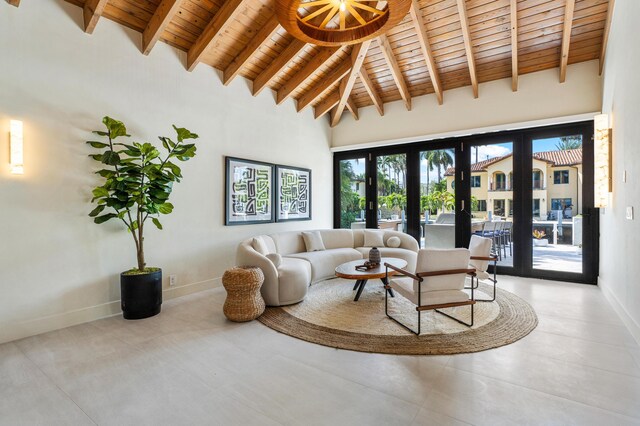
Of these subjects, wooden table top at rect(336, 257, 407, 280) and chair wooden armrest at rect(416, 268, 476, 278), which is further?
wooden table top at rect(336, 257, 407, 280)

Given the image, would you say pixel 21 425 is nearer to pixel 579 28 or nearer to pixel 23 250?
pixel 23 250

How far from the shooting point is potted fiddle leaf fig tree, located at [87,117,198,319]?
135 inches

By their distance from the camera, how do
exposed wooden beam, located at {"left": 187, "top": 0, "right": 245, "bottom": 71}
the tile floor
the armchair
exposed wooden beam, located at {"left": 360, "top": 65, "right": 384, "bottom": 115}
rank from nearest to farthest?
1. the tile floor
2. the armchair
3. exposed wooden beam, located at {"left": 187, "top": 0, "right": 245, "bottom": 71}
4. exposed wooden beam, located at {"left": 360, "top": 65, "right": 384, "bottom": 115}

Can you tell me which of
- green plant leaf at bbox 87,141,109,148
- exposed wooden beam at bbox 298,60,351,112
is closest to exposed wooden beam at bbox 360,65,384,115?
exposed wooden beam at bbox 298,60,351,112

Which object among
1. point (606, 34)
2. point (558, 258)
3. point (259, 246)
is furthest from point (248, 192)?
point (606, 34)

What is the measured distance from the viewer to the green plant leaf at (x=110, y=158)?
340 centimetres

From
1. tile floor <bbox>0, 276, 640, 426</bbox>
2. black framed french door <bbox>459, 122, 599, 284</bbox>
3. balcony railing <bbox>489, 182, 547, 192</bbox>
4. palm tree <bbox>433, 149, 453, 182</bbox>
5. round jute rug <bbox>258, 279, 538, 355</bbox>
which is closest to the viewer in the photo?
tile floor <bbox>0, 276, 640, 426</bbox>

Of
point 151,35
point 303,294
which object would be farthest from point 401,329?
point 151,35

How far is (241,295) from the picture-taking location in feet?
11.3

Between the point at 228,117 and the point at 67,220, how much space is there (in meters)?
2.73

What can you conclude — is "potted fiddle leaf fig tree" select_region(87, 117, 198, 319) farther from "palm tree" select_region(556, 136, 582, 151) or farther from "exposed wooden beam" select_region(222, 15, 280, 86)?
"palm tree" select_region(556, 136, 582, 151)

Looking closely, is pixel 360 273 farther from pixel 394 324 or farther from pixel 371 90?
pixel 371 90

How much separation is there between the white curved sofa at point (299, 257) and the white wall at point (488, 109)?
90.4 inches

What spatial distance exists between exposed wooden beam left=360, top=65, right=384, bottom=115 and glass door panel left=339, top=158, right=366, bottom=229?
1.27 meters
